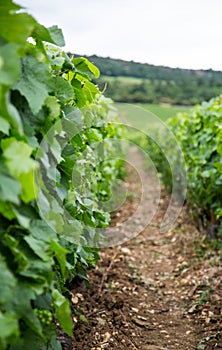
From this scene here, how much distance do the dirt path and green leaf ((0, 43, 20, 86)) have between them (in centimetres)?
167

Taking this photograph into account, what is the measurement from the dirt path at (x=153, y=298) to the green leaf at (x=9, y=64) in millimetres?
1675

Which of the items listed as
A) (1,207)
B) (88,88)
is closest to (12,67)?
(1,207)

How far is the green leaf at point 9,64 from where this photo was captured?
1.44 metres

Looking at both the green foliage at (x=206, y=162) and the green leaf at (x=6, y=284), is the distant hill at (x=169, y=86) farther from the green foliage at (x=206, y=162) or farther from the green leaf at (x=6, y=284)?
the green leaf at (x=6, y=284)

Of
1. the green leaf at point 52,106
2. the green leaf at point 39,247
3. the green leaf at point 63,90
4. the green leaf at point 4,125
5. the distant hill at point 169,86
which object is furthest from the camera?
the distant hill at point 169,86

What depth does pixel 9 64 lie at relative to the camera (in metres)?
1.47

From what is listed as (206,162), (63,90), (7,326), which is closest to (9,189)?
(7,326)

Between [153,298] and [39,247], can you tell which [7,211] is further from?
[153,298]

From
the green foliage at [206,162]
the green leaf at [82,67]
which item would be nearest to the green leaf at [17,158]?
the green leaf at [82,67]

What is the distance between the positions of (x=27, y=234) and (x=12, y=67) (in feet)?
2.10

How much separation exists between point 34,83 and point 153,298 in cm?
311

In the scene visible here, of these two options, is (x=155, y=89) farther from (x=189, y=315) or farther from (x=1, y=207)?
(x=1, y=207)

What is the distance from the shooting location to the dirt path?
3.44 m

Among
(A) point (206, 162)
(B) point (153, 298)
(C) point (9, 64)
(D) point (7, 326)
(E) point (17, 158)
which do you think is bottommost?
(D) point (7, 326)
